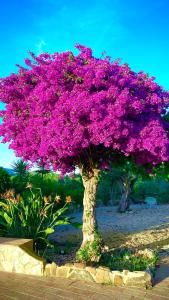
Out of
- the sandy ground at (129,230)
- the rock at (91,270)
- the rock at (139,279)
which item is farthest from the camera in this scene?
the sandy ground at (129,230)

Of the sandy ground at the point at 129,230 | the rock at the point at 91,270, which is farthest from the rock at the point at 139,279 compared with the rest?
the sandy ground at the point at 129,230

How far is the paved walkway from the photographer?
6.27 m

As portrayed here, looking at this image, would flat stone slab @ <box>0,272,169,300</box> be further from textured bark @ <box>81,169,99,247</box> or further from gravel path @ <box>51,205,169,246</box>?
gravel path @ <box>51,205,169,246</box>

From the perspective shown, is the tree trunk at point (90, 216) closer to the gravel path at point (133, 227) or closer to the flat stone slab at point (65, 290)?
the flat stone slab at point (65, 290)

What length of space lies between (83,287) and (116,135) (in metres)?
2.83

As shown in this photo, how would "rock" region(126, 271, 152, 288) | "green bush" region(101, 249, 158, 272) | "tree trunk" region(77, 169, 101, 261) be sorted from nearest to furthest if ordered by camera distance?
"rock" region(126, 271, 152, 288) → "green bush" region(101, 249, 158, 272) → "tree trunk" region(77, 169, 101, 261)

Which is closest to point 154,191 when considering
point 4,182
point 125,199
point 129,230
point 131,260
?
point 125,199

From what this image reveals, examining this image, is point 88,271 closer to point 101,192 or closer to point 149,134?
point 149,134

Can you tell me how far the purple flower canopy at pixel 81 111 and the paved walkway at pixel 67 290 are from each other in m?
2.38

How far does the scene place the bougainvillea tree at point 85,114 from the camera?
732 centimetres

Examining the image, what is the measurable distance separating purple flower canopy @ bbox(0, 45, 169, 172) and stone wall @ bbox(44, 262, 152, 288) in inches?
85.2

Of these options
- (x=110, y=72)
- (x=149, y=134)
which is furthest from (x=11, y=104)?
(x=149, y=134)

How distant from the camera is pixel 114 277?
22.6ft

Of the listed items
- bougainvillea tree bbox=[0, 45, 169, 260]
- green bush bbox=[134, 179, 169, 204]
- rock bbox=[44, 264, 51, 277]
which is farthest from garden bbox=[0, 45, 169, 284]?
green bush bbox=[134, 179, 169, 204]
